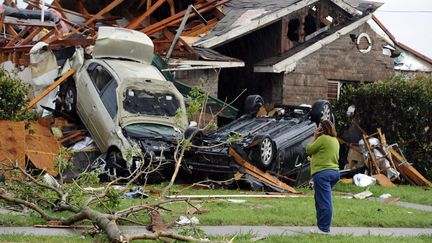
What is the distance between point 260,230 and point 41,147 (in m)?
6.96

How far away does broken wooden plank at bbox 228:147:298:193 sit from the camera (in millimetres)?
14359

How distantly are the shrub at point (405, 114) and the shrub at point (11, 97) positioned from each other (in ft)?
30.5

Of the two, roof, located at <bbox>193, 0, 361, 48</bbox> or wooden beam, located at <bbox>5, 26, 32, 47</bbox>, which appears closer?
wooden beam, located at <bbox>5, 26, 32, 47</bbox>

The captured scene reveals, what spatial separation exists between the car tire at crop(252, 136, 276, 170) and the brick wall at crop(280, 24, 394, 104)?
23.4ft

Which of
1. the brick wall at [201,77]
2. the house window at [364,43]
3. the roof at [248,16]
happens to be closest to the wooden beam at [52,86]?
the brick wall at [201,77]

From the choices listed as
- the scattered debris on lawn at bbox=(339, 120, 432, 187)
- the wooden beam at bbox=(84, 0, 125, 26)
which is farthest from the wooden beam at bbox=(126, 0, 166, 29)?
the scattered debris on lawn at bbox=(339, 120, 432, 187)

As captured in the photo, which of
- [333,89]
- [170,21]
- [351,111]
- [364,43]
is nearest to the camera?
[351,111]

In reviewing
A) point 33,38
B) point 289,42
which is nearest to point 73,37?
point 33,38

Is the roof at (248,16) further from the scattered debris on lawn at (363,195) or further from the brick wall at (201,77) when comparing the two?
the scattered debris on lawn at (363,195)

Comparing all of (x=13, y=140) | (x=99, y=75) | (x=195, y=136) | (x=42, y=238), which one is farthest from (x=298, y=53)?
(x=42, y=238)

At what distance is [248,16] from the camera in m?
22.0

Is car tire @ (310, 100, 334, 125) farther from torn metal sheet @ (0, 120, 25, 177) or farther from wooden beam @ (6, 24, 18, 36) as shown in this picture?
wooden beam @ (6, 24, 18, 36)

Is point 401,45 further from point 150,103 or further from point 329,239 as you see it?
point 329,239

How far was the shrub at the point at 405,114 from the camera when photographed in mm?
18656
